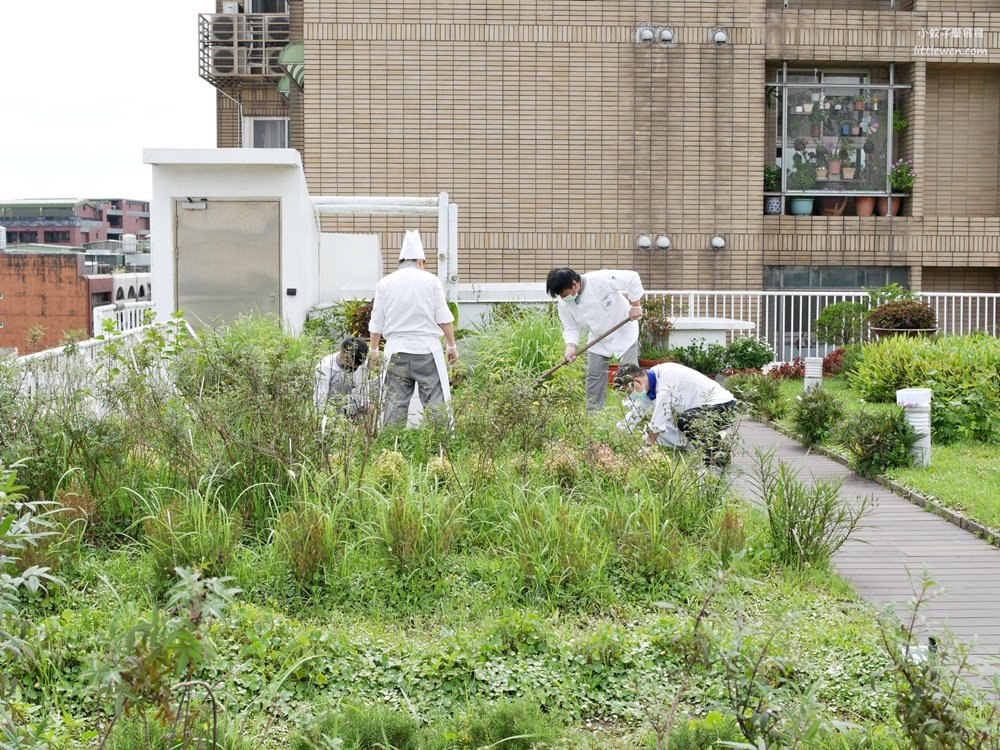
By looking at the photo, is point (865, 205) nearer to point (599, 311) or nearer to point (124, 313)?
point (599, 311)

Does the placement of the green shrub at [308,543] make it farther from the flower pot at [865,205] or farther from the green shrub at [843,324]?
the flower pot at [865,205]

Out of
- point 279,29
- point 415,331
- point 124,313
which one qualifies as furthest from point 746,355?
point 279,29

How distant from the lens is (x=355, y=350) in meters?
10.4

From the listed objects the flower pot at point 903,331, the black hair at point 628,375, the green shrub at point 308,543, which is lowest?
the green shrub at point 308,543

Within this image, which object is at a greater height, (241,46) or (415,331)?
(241,46)

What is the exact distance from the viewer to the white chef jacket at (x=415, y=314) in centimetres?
1078

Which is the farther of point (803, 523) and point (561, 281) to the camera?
point (561, 281)

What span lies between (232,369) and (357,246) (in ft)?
38.4

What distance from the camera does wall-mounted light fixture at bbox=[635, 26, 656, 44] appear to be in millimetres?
22469

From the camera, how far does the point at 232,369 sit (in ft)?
28.8

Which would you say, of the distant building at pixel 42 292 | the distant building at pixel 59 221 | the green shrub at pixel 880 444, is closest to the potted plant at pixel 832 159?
the green shrub at pixel 880 444

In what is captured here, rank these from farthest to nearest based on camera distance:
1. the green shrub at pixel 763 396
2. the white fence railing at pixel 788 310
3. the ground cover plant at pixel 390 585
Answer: the white fence railing at pixel 788 310, the green shrub at pixel 763 396, the ground cover plant at pixel 390 585

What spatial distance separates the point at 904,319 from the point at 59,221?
217 ft

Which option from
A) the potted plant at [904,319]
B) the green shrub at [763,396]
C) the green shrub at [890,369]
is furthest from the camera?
the potted plant at [904,319]
